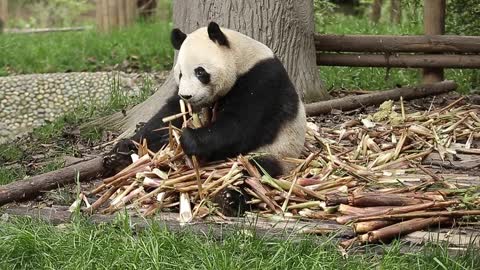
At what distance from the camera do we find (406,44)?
23.4 ft

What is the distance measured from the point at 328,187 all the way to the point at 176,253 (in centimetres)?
106

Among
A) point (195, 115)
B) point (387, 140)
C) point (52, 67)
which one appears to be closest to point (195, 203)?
point (195, 115)

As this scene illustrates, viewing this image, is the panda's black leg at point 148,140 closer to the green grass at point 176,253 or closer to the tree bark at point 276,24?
the green grass at point 176,253

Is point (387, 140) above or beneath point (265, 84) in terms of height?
beneath

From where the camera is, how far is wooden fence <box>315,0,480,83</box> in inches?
280

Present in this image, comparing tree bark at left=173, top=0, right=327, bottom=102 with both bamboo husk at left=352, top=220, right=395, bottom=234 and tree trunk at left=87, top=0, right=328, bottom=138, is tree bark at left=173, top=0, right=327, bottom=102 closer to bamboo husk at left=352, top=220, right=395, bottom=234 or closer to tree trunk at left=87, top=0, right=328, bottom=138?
tree trunk at left=87, top=0, right=328, bottom=138

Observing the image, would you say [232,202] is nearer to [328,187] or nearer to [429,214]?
[328,187]

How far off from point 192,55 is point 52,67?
6.25 metres

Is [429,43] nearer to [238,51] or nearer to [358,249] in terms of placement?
[238,51]

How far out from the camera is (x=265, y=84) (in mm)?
4441

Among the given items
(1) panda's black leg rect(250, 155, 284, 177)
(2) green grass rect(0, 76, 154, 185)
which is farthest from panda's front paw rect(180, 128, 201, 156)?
(2) green grass rect(0, 76, 154, 185)

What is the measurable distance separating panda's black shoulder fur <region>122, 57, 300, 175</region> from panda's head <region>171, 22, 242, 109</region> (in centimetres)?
10

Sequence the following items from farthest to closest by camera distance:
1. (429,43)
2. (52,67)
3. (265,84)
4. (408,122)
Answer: (52,67) → (429,43) → (408,122) → (265,84)

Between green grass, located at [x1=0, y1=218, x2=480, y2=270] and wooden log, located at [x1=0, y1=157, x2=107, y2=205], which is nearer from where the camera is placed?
green grass, located at [x1=0, y1=218, x2=480, y2=270]
